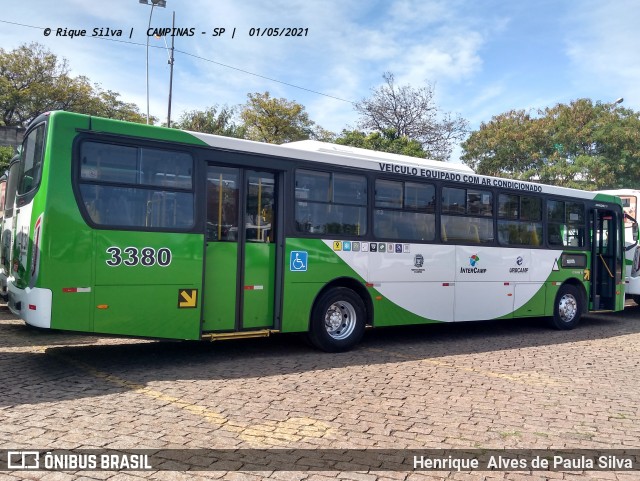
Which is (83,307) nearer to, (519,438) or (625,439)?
(519,438)

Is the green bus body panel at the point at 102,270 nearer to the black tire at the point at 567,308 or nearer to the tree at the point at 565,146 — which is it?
the black tire at the point at 567,308

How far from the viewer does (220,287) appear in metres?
7.71

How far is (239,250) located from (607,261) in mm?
9663

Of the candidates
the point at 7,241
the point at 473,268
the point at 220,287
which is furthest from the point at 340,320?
the point at 7,241

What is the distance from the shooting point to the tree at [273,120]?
4156 cm

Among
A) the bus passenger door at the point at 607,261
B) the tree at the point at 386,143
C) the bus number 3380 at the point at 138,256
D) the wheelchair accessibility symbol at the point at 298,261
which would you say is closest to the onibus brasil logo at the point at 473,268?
the wheelchair accessibility symbol at the point at 298,261

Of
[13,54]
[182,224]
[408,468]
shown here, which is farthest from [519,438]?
[13,54]

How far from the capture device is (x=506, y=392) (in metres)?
6.76

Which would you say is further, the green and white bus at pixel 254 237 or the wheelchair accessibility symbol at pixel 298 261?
the wheelchair accessibility symbol at pixel 298 261

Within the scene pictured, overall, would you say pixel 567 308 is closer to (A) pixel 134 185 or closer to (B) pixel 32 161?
(A) pixel 134 185

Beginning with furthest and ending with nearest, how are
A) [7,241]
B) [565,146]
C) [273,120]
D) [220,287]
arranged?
[273,120]
[565,146]
[7,241]
[220,287]

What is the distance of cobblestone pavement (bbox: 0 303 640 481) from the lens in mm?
4766

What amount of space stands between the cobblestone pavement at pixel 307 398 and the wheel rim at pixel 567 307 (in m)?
2.51

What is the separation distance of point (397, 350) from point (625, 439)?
4.41m
